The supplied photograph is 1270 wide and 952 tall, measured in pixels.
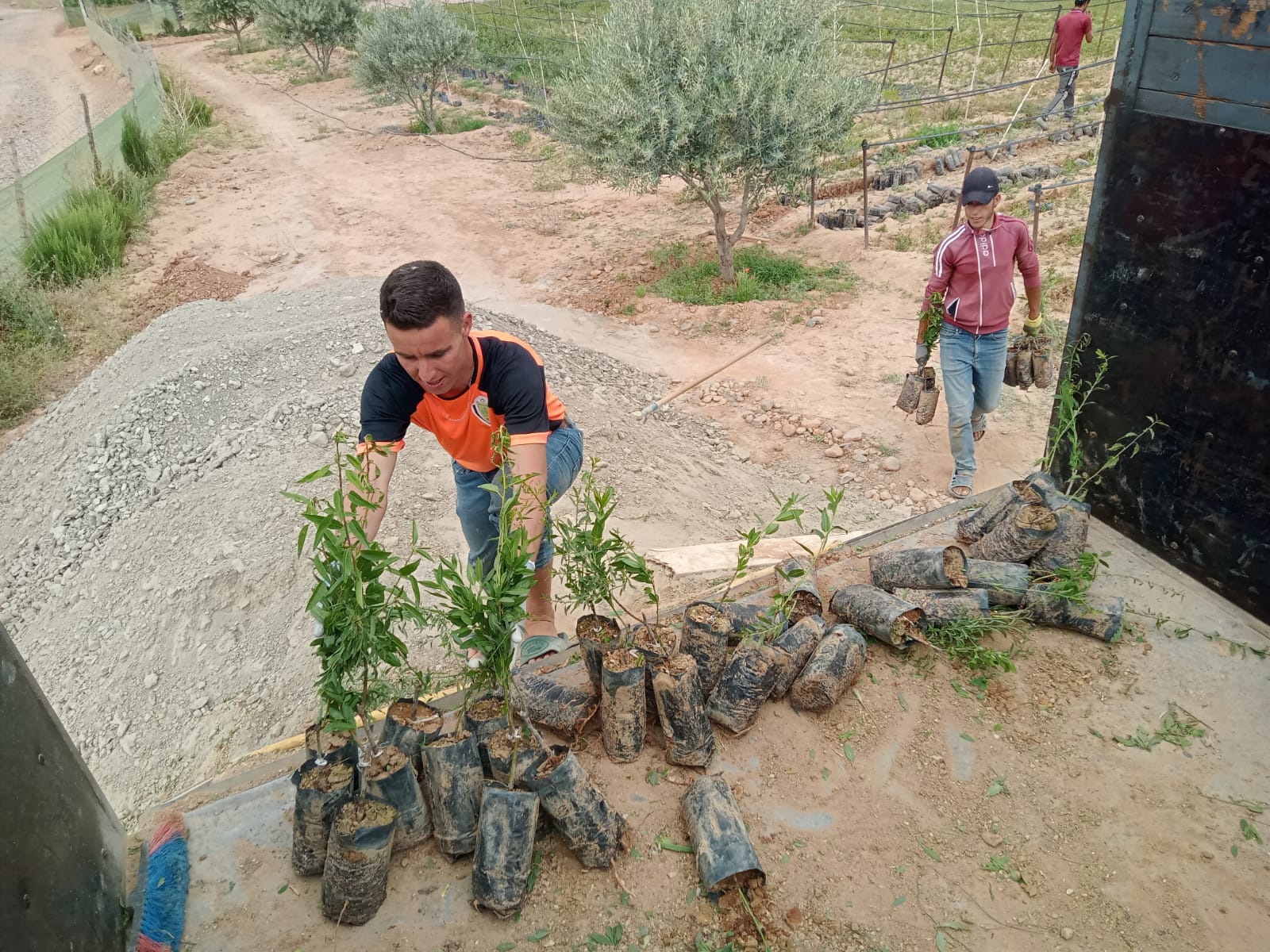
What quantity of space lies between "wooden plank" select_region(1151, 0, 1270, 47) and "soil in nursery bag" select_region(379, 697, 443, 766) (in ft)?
10.5

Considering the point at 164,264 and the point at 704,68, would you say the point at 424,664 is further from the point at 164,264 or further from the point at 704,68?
the point at 164,264

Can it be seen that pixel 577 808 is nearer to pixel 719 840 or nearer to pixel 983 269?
pixel 719 840

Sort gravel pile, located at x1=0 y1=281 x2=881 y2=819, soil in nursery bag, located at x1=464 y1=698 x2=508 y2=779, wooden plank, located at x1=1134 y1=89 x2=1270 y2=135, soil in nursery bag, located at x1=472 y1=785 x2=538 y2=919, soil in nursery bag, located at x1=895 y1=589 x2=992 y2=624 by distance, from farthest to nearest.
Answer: gravel pile, located at x1=0 y1=281 x2=881 y2=819
soil in nursery bag, located at x1=895 y1=589 x2=992 y2=624
wooden plank, located at x1=1134 y1=89 x2=1270 y2=135
soil in nursery bag, located at x1=464 y1=698 x2=508 y2=779
soil in nursery bag, located at x1=472 y1=785 x2=538 y2=919

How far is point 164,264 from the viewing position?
1141cm

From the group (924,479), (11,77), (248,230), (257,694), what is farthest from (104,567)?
(11,77)

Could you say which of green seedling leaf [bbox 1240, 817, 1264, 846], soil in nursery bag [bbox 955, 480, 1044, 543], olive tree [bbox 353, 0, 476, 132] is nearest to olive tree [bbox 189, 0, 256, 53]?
olive tree [bbox 353, 0, 476, 132]

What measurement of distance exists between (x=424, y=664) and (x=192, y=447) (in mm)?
3178

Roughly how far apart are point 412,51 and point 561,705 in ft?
56.6

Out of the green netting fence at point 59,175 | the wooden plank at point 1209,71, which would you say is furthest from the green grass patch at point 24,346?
the wooden plank at point 1209,71

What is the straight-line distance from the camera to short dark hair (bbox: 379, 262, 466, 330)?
245 cm

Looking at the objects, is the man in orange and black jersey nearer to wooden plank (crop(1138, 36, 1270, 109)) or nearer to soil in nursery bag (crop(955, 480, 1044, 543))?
soil in nursery bag (crop(955, 480, 1044, 543))

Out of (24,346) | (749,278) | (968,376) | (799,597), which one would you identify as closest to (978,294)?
(968,376)

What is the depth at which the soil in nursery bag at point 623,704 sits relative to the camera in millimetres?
2480

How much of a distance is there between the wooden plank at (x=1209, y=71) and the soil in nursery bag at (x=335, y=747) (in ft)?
10.7
